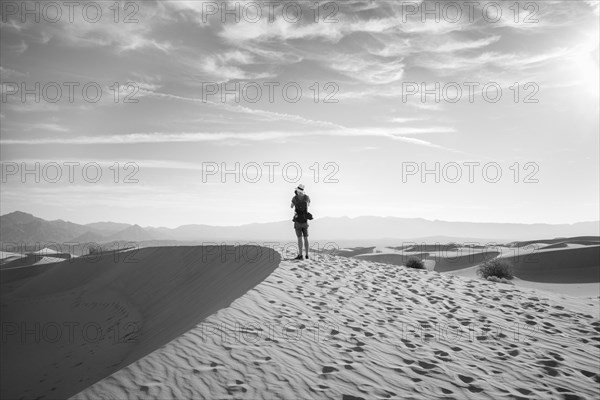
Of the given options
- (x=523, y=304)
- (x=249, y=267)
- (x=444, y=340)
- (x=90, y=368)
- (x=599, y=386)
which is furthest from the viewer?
(x=249, y=267)

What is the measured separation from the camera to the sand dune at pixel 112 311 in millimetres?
7542

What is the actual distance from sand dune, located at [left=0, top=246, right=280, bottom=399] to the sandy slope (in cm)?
100

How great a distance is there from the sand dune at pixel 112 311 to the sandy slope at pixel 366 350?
1.00 meters

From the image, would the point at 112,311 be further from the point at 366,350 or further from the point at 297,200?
the point at 366,350

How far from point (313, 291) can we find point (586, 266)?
20.3m

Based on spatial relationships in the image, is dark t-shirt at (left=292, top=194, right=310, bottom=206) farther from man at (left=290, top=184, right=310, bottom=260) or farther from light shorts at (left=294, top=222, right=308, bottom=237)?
light shorts at (left=294, top=222, right=308, bottom=237)

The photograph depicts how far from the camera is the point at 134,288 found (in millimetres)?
16031

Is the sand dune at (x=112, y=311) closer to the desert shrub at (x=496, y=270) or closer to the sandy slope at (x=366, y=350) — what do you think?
the sandy slope at (x=366, y=350)

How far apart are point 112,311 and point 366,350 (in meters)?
11.2

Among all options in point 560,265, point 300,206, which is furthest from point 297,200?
point 560,265

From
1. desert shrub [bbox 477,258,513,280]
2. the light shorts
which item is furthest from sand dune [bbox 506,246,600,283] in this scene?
the light shorts

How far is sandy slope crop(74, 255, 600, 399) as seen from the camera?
4957 mm

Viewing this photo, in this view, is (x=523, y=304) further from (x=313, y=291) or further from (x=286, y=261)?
(x=286, y=261)

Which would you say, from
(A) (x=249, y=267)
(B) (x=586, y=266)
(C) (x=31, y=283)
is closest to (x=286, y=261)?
(A) (x=249, y=267)
